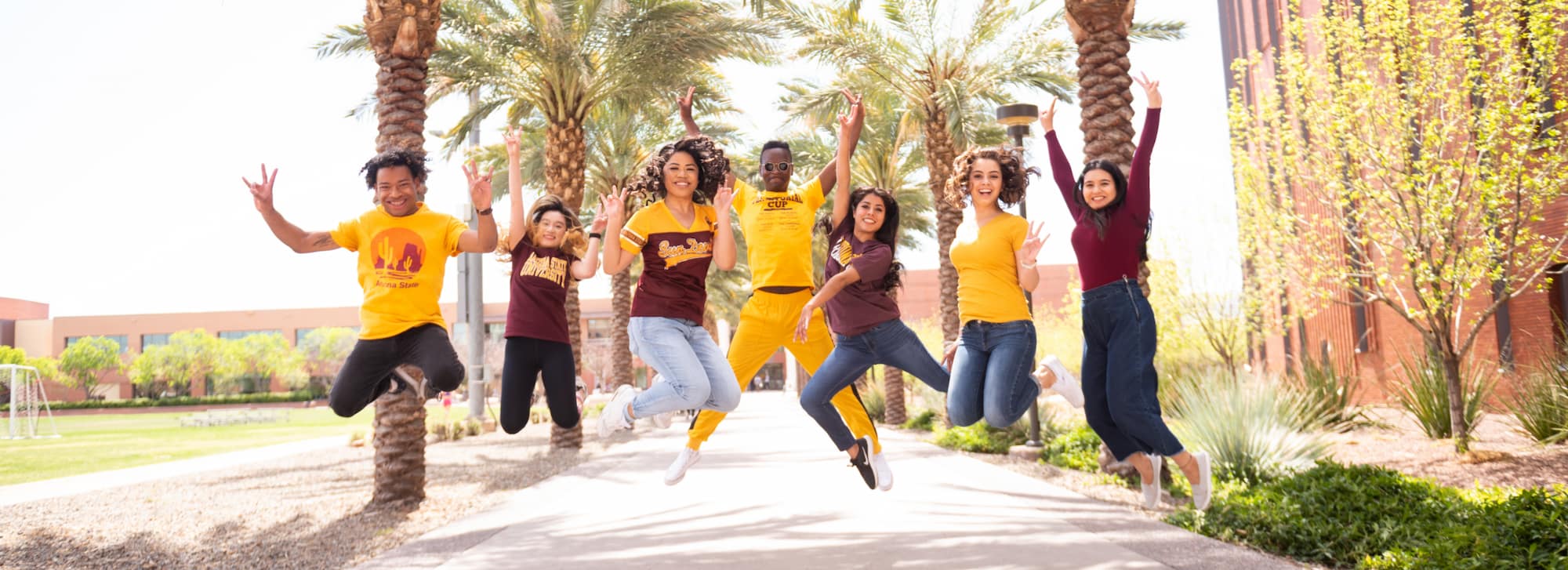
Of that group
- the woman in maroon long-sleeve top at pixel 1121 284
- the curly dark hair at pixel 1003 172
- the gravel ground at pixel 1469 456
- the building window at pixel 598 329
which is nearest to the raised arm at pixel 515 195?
the curly dark hair at pixel 1003 172

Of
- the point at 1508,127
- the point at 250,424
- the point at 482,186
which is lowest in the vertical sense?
the point at 250,424

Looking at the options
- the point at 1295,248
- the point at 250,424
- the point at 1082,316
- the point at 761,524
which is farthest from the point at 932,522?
the point at 250,424

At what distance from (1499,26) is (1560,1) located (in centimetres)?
131

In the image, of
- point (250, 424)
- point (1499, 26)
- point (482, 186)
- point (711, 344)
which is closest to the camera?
point (482, 186)

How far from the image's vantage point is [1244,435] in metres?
11.5

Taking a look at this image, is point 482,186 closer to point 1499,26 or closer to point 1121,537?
point 1121,537

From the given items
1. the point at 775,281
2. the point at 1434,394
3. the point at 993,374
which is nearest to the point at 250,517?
the point at 775,281

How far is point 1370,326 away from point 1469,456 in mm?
17841

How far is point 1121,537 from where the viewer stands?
30.8 ft

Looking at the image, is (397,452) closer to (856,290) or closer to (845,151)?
(856,290)

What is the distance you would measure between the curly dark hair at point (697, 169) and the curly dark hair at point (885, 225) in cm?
73

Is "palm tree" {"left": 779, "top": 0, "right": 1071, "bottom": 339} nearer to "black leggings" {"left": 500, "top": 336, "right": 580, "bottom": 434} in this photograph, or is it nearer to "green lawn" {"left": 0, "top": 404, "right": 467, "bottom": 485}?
"black leggings" {"left": 500, "top": 336, "right": 580, "bottom": 434}

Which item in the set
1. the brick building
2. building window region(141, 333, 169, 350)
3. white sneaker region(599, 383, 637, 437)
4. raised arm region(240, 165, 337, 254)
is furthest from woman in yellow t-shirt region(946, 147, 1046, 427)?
building window region(141, 333, 169, 350)

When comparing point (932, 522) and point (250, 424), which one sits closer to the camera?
point (932, 522)
